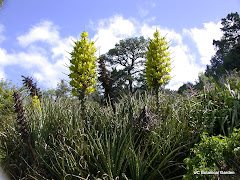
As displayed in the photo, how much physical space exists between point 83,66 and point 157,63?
309 cm

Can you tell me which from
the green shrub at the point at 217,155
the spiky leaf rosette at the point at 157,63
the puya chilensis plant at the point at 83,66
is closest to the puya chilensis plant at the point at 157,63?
the spiky leaf rosette at the point at 157,63

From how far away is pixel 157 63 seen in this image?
25.1 feet

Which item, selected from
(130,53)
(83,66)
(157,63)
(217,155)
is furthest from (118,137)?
(130,53)

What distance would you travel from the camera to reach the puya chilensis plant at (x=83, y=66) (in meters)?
5.88

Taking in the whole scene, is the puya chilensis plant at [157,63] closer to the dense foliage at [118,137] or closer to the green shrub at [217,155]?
the dense foliage at [118,137]

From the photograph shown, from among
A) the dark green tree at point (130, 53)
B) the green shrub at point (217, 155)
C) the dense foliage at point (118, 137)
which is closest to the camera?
the green shrub at point (217, 155)

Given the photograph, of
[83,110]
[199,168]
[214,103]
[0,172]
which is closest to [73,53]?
[83,110]

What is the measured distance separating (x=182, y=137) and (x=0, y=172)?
3.21 metres

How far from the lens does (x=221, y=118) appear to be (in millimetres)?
4270

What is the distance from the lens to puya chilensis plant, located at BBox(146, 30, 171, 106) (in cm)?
761

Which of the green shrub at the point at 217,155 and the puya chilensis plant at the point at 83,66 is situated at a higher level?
the puya chilensis plant at the point at 83,66

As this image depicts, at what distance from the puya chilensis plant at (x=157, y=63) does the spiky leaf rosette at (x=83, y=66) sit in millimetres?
2519

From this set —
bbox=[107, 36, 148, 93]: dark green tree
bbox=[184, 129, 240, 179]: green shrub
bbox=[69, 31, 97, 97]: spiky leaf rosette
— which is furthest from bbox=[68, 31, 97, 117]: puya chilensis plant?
bbox=[107, 36, 148, 93]: dark green tree

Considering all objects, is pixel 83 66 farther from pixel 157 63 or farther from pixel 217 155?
pixel 217 155
